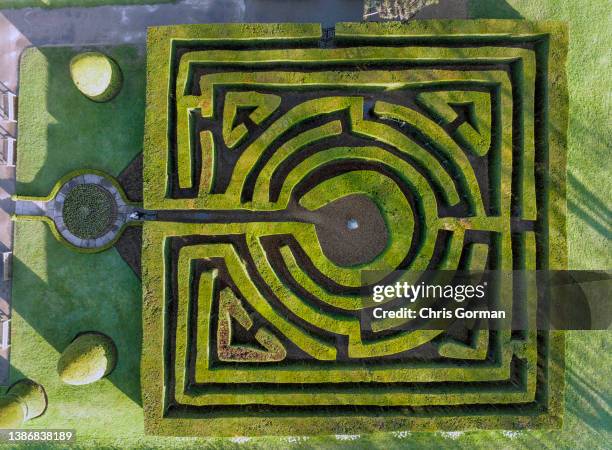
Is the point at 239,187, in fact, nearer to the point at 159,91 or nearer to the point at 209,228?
the point at 209,228

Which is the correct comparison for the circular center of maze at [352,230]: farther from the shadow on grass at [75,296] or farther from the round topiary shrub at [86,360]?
the round topiary shrub at [86,360]

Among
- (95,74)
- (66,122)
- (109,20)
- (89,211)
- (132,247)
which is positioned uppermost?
(109,20)

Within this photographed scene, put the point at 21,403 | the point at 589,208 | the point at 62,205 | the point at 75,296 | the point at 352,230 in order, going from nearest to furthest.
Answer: the point at 21,403 → the point at 352,230 → the point at 62,205 → the point at 75,296 → the point at 589,208

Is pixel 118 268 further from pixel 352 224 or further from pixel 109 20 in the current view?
pixel 109 20

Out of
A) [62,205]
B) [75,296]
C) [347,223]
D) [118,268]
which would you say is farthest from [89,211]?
[347,223]

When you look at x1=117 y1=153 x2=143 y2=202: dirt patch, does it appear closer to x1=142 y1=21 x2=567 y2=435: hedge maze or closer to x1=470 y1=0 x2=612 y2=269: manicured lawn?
x1=142 y1=21 x2=567 y2=435: hedge maze

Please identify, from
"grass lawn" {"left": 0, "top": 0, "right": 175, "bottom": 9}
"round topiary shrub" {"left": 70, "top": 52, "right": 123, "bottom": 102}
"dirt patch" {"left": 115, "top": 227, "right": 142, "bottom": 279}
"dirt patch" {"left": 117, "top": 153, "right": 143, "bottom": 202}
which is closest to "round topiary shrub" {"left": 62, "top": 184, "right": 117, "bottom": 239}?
"dirt patch" {"left": 117, "top": 153, "right": 143, "bottom": 202}

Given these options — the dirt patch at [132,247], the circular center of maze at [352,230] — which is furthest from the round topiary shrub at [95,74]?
the circular center of maze at [352,230]

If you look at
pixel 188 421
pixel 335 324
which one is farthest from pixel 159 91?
pixel 188 421
